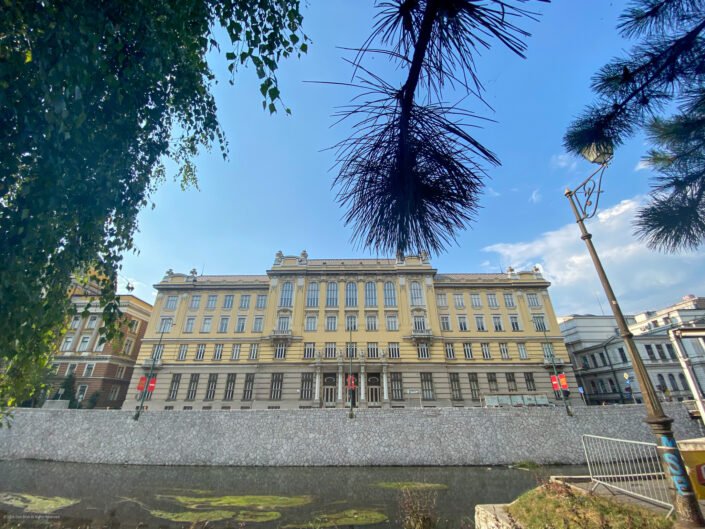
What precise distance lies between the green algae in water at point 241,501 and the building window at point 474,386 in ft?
67.8

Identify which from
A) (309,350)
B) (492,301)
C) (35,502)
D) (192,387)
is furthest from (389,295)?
(35,502)

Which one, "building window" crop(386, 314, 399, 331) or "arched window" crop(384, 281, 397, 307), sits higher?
"arched window" crop(384, 281, 397, 307)

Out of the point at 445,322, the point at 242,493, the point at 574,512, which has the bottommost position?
the point at 242,493

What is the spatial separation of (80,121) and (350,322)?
28.3 m

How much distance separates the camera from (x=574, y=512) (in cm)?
457

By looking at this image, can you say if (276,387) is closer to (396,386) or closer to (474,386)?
(396,386)

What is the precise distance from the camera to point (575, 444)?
57.9ft

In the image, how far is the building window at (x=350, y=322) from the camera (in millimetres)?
29375

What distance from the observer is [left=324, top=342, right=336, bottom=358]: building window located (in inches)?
1113

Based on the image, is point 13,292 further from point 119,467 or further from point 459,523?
point 119,467

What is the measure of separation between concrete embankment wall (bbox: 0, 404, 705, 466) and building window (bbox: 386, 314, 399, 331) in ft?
35.6

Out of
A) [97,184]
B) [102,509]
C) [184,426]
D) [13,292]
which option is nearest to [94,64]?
[97,184]

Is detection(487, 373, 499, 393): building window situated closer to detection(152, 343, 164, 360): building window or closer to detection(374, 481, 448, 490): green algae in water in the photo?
detection(374, 481, 448, 490): green algae in water

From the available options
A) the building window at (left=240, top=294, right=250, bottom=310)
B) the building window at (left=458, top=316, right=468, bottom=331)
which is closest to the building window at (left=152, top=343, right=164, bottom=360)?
the building window at (left=240, top=294, right=250, bottom=310)
